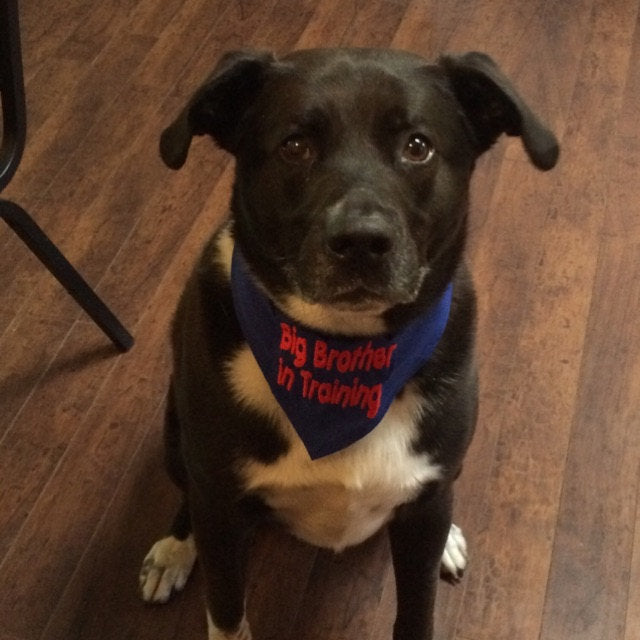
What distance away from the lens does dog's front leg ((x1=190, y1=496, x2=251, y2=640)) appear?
131 centimetres

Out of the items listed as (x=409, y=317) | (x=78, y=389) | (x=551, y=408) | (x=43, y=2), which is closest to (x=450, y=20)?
(x=43, y=2)

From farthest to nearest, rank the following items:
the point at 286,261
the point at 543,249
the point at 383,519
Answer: the point at 543,249, the point at 383,519, the point at 286,261

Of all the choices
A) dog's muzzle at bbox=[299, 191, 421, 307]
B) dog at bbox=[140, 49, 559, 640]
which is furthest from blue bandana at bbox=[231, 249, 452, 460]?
dog's muzzle at bbox=[299, 191, 421, 307]

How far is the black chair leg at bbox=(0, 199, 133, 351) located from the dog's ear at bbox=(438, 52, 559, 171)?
85cm

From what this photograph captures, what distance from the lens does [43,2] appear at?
2744 millimetres

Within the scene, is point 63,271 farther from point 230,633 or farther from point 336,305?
point 336,305

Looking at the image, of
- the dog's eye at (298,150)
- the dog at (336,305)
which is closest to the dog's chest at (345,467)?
the dog at (336,305)

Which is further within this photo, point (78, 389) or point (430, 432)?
point (78, 389)

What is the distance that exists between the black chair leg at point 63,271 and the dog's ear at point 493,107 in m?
0.85

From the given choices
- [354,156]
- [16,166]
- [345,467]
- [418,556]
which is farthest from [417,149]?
[16,166]

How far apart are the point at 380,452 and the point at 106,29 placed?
1.86 metres

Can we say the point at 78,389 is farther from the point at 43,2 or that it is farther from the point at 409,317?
the point at 43,2

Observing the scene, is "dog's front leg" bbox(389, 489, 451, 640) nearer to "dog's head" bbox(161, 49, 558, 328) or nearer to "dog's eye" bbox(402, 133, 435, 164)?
"dog's head" bbox(161, 49, 558, 328)

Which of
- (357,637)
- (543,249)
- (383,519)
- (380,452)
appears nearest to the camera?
(380,452)
